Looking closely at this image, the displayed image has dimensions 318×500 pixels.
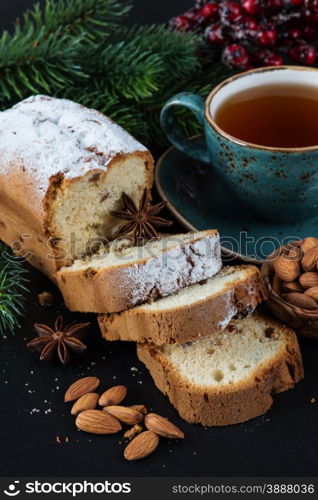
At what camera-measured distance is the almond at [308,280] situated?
8.57 feet

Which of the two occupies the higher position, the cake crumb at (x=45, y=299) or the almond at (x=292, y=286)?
the almond at (x=292, y=286)

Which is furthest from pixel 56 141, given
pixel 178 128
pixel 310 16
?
pixel 310 16

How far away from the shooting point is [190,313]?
254cm

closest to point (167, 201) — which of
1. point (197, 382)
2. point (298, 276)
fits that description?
point (298, 276)

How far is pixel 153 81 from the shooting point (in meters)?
3.35

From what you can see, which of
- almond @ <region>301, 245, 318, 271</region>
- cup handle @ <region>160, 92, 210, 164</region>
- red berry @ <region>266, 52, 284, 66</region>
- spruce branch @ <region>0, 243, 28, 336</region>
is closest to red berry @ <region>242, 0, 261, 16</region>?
red berry @ <region>266, 52, 284, 66</region>

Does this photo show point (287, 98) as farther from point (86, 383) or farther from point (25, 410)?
point (25, 410)

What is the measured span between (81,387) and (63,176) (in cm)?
81

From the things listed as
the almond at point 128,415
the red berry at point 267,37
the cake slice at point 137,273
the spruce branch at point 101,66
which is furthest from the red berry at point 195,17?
the almond at point 128,415

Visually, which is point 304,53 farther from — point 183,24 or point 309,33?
point 183,24

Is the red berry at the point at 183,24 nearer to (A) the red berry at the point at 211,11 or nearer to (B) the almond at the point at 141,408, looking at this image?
(A) the red berry at the point at 211,11

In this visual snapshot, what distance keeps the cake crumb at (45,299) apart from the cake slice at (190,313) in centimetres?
33

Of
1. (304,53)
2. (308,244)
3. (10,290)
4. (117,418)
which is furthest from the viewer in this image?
(304,53)

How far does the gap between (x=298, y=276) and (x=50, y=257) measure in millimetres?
1004
